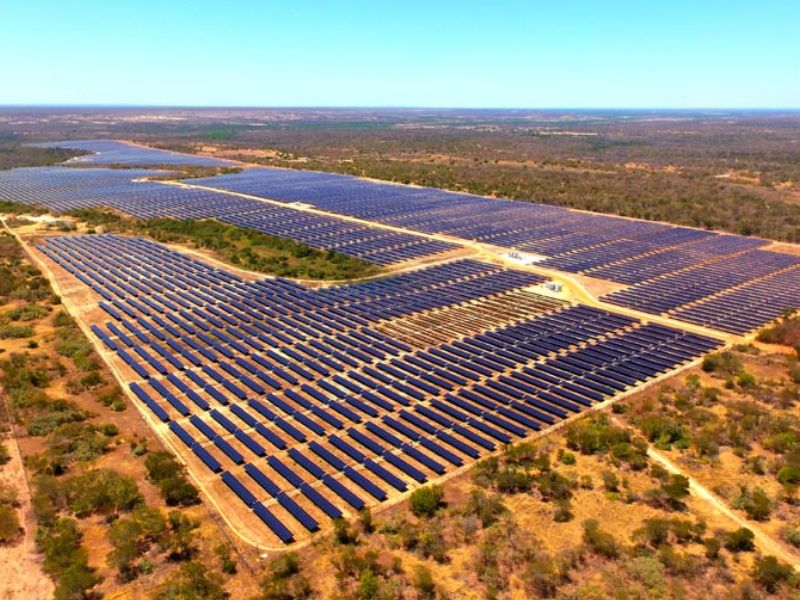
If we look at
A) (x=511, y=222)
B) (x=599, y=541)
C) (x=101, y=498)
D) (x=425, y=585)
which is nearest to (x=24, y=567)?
(x=101, y=498)

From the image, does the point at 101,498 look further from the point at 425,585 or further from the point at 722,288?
the point at 722,288

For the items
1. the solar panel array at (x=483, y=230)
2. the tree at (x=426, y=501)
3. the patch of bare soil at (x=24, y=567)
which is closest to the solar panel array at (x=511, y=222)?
the solar panel array at (x=483, y=230)

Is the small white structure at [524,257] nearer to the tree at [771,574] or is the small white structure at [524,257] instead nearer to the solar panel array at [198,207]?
the solar panel array at [198,207]

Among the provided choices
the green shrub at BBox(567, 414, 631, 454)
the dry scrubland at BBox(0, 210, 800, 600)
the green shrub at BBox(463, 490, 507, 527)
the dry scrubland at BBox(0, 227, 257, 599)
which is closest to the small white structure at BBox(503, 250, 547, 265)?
the dry scrubland at BBox(0, 210, 800, 600)

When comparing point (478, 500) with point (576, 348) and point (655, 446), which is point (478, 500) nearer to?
point (655, 446)

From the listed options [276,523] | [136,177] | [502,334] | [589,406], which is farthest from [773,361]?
[136,177]

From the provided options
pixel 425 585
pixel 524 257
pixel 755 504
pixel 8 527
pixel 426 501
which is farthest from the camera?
pixel 524 257
